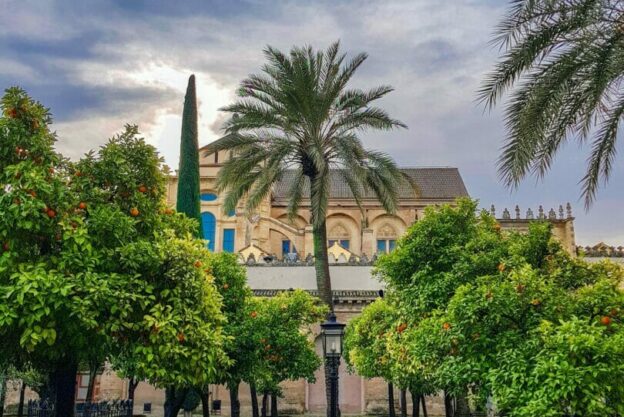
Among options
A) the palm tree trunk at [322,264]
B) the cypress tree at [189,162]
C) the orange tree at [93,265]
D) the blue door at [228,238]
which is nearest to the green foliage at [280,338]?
the palm tree trunk at [322,264]

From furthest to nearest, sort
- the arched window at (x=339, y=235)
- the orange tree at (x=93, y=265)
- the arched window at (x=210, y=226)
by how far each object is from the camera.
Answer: the arched window at (x=339, y=235)
the arched window at (x=210, y=226)
the orange tree at (x=93, y=265)

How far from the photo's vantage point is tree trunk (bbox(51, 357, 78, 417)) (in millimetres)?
9695

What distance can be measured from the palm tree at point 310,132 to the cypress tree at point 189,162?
9.23 feet

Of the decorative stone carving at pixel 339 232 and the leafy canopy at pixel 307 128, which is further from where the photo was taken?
the decorative stone carving at pixel 339 232

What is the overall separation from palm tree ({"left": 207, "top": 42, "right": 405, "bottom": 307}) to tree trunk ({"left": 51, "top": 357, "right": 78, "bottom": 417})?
10.5 metres

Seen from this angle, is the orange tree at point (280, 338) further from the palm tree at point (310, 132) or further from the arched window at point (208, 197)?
the arched window at point (208, 197)

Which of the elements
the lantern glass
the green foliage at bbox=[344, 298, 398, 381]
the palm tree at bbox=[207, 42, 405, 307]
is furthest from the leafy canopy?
the lantern glass

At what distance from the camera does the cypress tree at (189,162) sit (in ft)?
75.5

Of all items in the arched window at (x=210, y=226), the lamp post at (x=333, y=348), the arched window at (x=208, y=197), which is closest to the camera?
the lamp post at (x=333, y=348)

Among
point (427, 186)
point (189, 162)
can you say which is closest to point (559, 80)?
point (189, 162)

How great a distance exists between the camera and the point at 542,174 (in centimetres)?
1100

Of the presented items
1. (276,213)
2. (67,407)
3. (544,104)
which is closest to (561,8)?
(544,104)

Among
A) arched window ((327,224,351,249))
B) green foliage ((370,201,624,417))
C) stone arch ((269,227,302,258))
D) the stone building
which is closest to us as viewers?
green foliage ((370,201,624,417))

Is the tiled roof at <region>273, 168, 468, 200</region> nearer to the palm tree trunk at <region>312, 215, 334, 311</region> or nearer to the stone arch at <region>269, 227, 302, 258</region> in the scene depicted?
the stone arch at <region>269, 227, 302, 258</region>
